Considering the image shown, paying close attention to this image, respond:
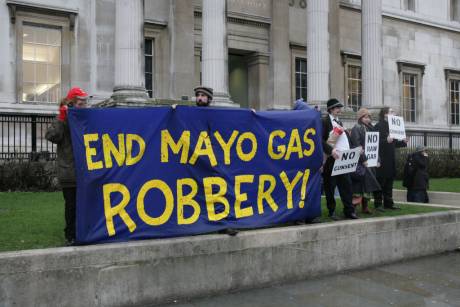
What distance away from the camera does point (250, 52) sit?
928 inches

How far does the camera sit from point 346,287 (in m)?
6.38

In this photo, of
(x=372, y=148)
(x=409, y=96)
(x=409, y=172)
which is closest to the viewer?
(x=372, y=148)

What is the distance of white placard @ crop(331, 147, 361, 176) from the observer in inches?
308

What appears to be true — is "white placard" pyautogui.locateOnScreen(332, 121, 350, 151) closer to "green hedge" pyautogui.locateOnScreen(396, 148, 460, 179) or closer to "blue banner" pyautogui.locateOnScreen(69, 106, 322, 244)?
"blue banner" pyautogui.locateOnScreen(69, 106, 322, 244)

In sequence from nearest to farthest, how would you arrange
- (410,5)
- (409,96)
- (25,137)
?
(25,137) → (409,96) → (410,5)

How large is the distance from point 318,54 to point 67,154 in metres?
16.1

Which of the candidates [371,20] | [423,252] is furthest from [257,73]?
[423,252]

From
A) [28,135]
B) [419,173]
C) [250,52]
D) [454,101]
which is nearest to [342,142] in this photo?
[419,173]

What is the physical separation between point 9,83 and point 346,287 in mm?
14719

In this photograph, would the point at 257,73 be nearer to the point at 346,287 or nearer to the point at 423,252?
the point at 423,252

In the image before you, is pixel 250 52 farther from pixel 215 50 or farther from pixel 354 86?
pixel 354 86

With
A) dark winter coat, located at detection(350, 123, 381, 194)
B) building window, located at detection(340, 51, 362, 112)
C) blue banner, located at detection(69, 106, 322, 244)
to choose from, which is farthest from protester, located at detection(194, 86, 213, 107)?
building window, located at detection(340, 51, 362, 112)

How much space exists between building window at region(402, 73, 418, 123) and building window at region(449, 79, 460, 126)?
3281 millimetres

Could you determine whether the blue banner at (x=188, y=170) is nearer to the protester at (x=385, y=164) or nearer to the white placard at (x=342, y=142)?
the white placard at (x=342, y=142)
